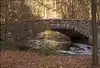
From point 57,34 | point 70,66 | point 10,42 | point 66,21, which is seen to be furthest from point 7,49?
point 70,66

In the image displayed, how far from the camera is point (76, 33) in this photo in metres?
18.6

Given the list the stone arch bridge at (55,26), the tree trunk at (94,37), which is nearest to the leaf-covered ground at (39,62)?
the tree trunk at (94,37)

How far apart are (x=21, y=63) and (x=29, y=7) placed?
8.50 m

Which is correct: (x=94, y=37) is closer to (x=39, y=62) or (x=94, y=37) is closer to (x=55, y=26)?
(x=39, y=62)

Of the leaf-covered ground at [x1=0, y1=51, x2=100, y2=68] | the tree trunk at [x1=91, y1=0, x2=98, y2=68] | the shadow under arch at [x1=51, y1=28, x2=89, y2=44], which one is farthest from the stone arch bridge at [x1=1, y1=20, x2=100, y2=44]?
the tree trunk at [x1=91, y1=0, x2=98, y2=68]

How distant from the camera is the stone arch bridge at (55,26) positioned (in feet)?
57.8

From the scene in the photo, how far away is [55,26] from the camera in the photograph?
18203 mm

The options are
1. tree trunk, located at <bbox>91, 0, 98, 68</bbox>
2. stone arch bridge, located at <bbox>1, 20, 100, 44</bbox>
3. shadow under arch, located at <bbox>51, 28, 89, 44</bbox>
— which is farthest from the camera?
shadow under arch, located at <bbox>51, 28, 89, 44</bbox>

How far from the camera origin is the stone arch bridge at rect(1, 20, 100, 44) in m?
17.6

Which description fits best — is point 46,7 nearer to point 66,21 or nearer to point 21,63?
point 66,21

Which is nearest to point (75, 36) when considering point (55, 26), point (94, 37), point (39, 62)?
point (55, 26)

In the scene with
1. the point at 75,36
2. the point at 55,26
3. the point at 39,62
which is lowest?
the point at 39,62

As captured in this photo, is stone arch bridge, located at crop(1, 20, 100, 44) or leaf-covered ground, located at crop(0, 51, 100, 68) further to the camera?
stone arch bridge, located at crop(1, 20, 100, 44)

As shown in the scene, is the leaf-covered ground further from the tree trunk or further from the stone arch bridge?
the stone arch bridge
